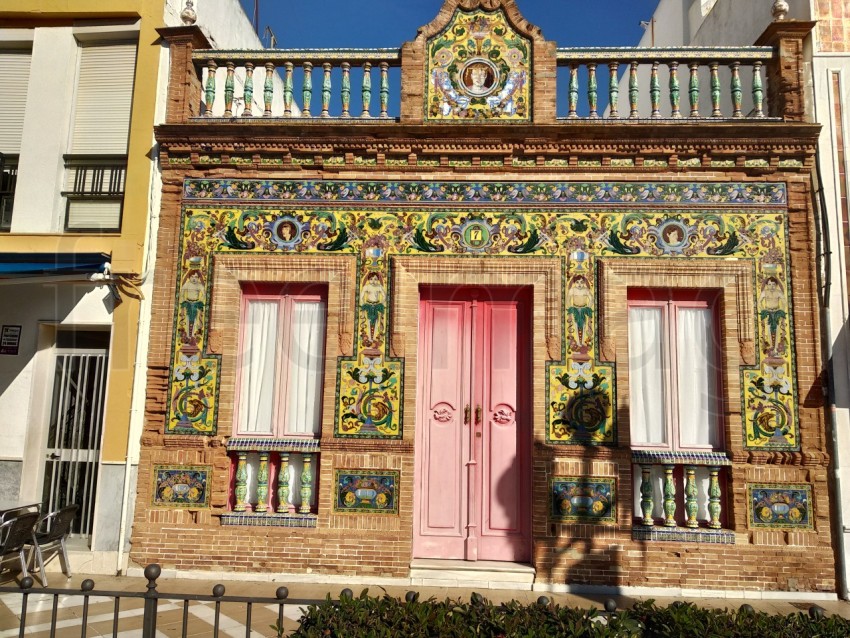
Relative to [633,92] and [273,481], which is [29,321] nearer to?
[273,481]

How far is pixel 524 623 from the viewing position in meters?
3.60

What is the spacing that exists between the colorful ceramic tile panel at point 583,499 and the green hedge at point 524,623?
310 cm

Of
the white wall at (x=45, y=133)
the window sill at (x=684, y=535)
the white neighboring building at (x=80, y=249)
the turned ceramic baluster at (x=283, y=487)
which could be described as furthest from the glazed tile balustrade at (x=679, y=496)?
the white wall at (x=45, y=133)

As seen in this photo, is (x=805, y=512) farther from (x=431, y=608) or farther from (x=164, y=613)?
(x=164, y=613)

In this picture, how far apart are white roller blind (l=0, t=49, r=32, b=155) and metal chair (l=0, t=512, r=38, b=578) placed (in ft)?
15.2

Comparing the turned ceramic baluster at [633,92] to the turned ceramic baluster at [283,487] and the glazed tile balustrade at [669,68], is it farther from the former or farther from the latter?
the turned ceramic baluster at [283,487]

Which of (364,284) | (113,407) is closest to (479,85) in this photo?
(364,284)

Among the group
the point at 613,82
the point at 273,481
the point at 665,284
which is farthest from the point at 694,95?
the point at 273,481

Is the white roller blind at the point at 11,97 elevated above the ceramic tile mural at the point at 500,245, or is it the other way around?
the white roller blind at the point at 11,97

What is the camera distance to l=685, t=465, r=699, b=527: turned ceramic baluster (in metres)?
6.91

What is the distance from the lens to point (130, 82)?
825cm

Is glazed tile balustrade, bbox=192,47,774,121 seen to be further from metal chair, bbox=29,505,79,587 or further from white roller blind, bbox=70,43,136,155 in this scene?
metal chair, bbox=29,505,79,587

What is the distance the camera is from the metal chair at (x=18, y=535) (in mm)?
6336

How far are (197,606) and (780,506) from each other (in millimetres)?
5857
